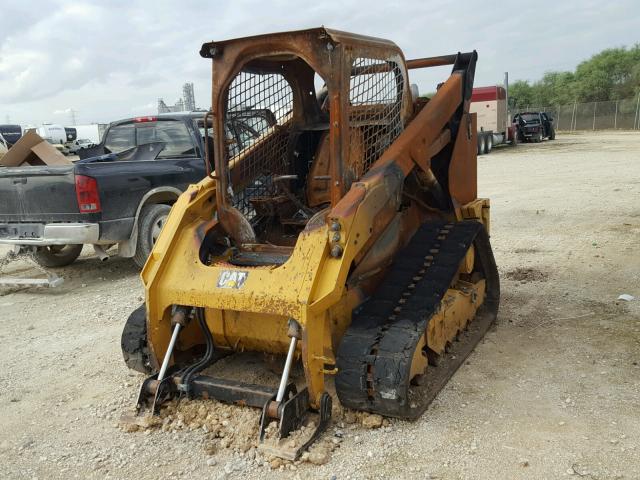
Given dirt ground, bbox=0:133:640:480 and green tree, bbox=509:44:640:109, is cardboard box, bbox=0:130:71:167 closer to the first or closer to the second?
dirt ground, bbox=0:133:640:480

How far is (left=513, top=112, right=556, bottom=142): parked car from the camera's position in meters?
32.9

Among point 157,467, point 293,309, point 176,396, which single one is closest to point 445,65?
point 293,309

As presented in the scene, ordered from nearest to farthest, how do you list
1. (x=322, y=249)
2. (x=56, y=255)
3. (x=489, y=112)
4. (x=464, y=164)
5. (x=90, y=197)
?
(x=322, y=249)
(x=464, y=164)
(x=90, y=197)
(x=56, y=255)
(x=489, y=112)

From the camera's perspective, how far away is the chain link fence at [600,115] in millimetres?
40281

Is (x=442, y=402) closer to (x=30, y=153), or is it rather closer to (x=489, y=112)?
(x=30, y=153)

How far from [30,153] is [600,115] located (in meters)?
41.3

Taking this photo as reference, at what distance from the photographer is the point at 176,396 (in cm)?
404

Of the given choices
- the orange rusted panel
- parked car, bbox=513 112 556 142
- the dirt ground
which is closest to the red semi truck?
parked car, bbox=513 112 556 142

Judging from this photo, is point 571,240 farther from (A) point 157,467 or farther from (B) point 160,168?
(A) point 157,467

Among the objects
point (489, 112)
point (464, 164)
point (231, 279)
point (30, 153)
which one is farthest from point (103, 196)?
point (489, 112)

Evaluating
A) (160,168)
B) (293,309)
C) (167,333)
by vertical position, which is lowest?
(167,333)

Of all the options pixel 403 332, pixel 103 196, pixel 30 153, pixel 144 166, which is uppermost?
pixel 30 153

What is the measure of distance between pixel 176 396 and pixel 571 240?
6.24m

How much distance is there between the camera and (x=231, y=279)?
3902 millimetres
